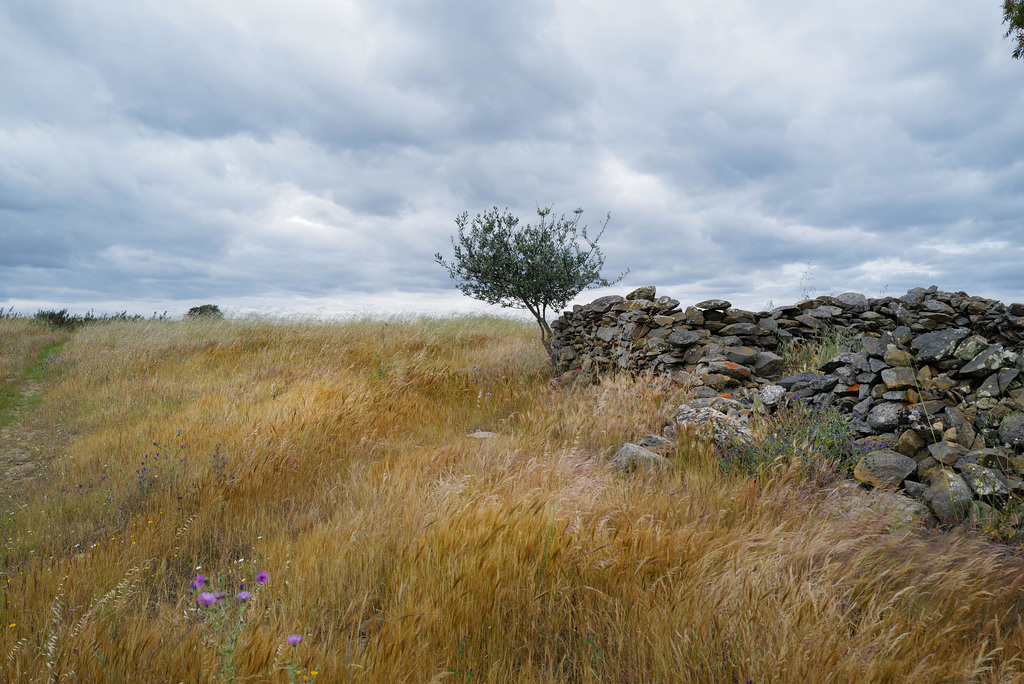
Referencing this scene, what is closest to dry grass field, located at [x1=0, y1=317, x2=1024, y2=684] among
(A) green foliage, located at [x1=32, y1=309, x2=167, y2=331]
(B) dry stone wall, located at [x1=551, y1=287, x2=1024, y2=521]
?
(B) dry stone wall, located at [x1=551, y1=287, x2=1024, y2=521]

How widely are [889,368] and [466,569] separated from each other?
15.9 ft

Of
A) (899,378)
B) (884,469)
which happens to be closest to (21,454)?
(884,469)

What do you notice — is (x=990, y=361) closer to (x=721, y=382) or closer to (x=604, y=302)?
(x=721, y=382)

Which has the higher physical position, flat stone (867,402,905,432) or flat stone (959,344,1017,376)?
flat stone (959,344,1017,376)

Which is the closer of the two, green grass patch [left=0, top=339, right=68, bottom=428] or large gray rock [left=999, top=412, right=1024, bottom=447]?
large gray rock [left=999, top=412, right=1024, bottom=447]

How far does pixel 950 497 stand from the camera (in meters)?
3.50

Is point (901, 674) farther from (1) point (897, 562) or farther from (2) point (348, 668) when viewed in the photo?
(2) point (348, 668)

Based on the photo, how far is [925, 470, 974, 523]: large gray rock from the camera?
3.48 metres

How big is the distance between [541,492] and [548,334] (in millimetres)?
8306

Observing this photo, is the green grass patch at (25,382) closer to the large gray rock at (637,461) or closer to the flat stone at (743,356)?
the large gray rock at (637,461)

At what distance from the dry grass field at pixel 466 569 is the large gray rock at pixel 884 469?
0.44m

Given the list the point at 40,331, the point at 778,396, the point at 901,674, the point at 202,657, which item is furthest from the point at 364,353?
the point at 40,331

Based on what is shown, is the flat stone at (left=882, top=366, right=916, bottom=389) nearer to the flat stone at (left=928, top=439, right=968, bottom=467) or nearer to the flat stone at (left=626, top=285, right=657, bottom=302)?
the flat stone at (left=928, top=439, right=968, bottom=467)

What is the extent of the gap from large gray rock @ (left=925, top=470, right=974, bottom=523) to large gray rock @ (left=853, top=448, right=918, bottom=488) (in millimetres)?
213
